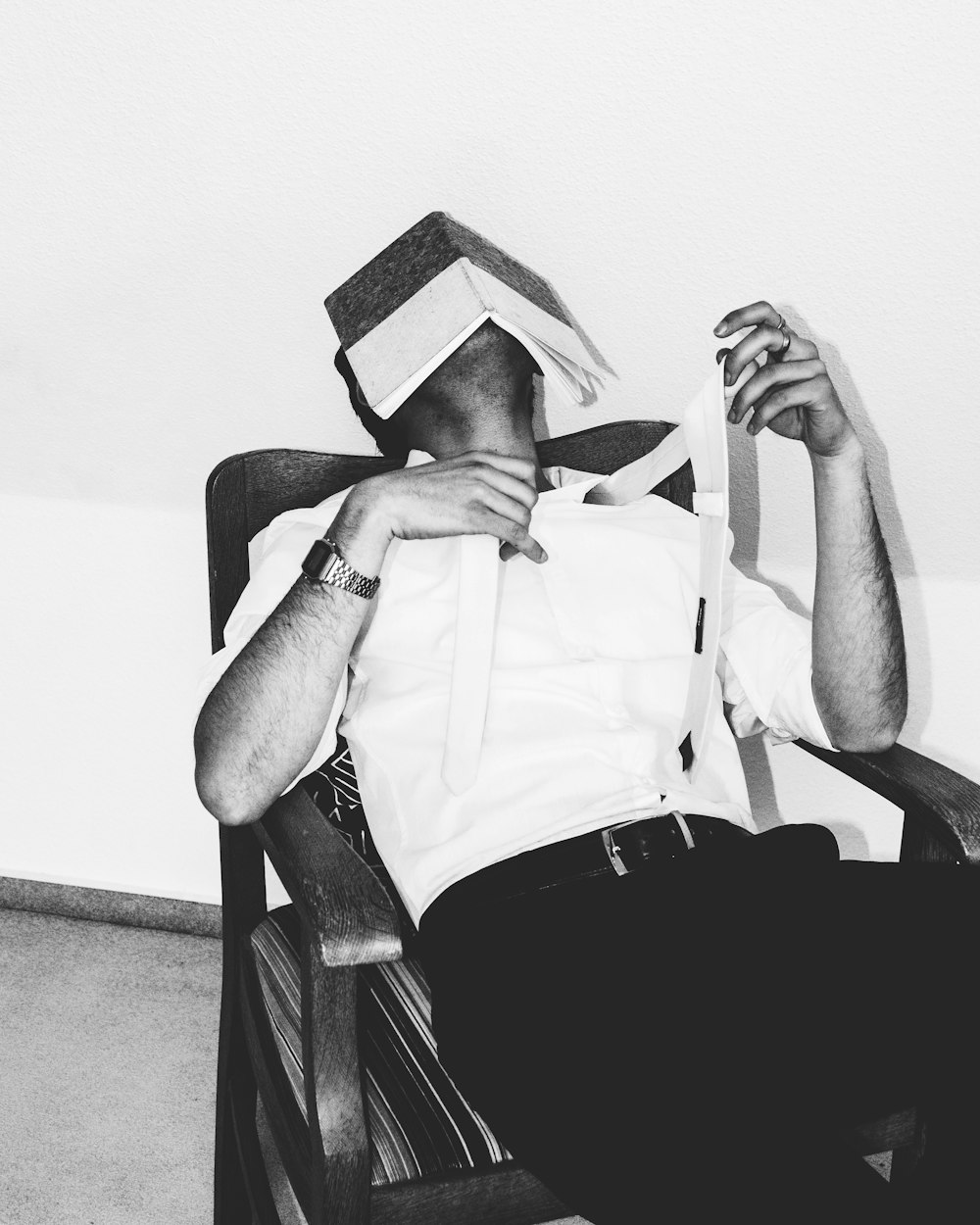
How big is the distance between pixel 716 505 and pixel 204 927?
136 centimetres

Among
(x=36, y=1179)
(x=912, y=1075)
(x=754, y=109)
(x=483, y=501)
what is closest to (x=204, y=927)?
(x=36, y=1179)

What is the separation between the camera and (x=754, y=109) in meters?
1.18

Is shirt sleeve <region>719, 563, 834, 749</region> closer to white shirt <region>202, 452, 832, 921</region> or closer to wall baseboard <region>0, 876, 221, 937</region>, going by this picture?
white shirt <region>202, 452, 832, 921</region>

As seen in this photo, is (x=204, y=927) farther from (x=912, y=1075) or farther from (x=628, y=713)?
(x=912, y=1075)

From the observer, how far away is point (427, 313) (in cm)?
119

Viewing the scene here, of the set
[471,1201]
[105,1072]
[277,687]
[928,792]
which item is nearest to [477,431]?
[277,687]

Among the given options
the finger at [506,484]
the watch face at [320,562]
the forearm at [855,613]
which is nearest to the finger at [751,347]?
the forearm at [855,613]

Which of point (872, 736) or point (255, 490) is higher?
point (255, 490)

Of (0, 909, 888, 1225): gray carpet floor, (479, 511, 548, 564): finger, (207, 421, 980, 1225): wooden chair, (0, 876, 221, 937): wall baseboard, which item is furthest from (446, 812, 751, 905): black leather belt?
(0, 876, 221, 937): wall baseboard

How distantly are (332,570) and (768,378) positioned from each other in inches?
20.6

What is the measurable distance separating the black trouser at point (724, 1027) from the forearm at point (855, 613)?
0.67 feet

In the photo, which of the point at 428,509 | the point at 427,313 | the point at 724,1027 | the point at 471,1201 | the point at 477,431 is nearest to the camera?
the point at 724,1027

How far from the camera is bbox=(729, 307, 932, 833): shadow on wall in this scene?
145 centimetres

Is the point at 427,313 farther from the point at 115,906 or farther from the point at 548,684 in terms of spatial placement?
the point at 115,906
